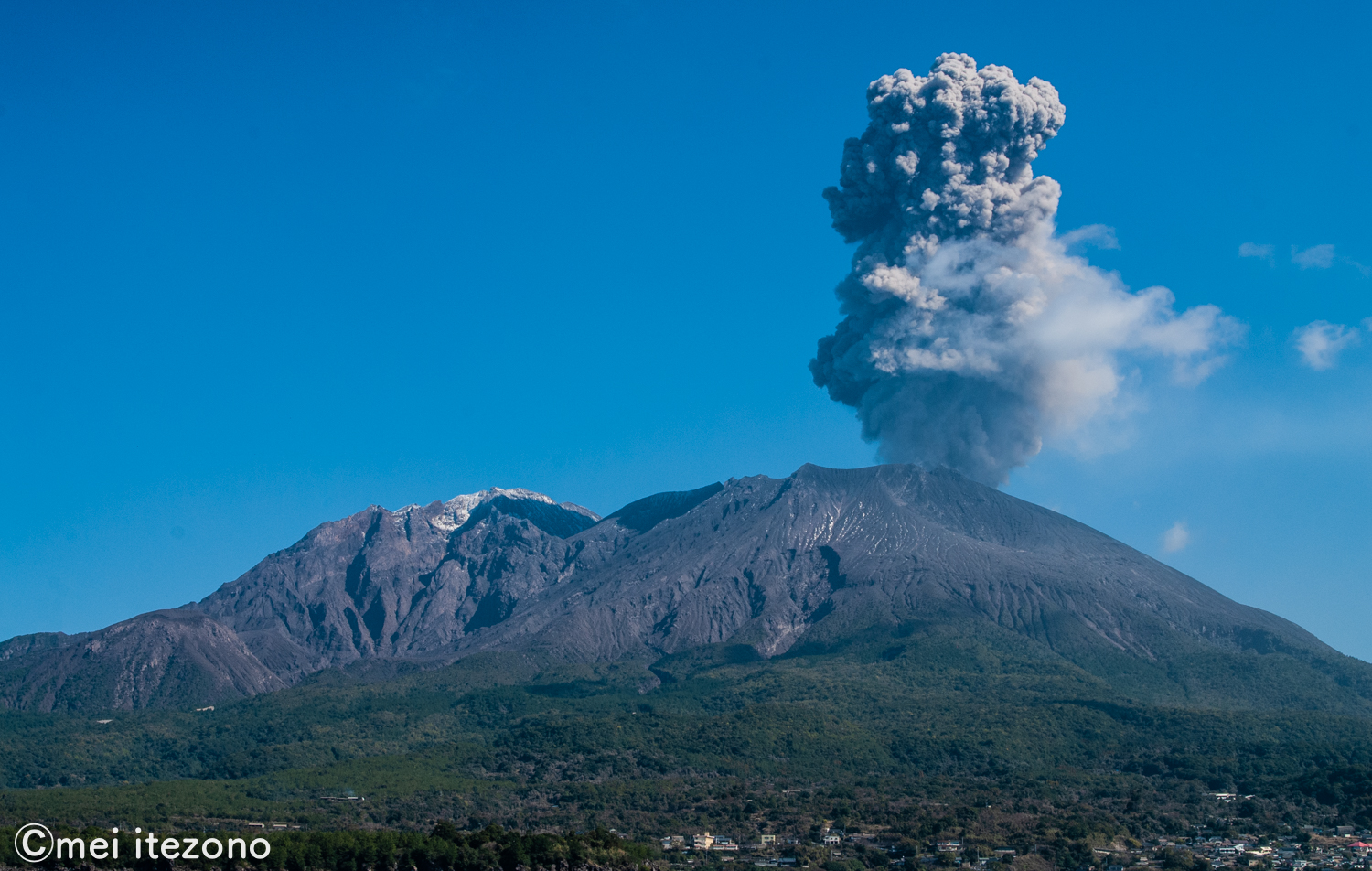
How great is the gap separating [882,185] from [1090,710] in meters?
65.2

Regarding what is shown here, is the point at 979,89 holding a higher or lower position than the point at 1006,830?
higher

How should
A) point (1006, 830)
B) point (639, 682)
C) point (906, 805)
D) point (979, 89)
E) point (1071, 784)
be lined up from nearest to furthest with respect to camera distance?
point (1006, 830), point (906, 805), point (1071, 784), point (979, 89), point (639, 682)

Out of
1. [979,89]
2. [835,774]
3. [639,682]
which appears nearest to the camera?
[835,774]

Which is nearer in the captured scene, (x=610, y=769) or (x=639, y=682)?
(x=610, y=769)

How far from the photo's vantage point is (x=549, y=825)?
10456cm

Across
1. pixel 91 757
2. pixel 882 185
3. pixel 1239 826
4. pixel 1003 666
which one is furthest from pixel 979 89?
pixel 91 757

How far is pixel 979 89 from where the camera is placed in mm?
172750

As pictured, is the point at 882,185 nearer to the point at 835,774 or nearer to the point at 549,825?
the point at 835,774

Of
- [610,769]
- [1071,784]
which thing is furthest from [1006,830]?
[610,769]

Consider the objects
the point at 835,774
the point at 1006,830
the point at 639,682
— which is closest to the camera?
→ the point at 1006,830

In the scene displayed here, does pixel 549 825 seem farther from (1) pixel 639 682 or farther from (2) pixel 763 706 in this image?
(1) pixel 639 682

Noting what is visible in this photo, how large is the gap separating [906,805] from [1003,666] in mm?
71650

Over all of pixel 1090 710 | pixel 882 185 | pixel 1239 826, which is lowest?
pixel 1239 826

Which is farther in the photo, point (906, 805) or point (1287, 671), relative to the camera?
point (1287, 671)
